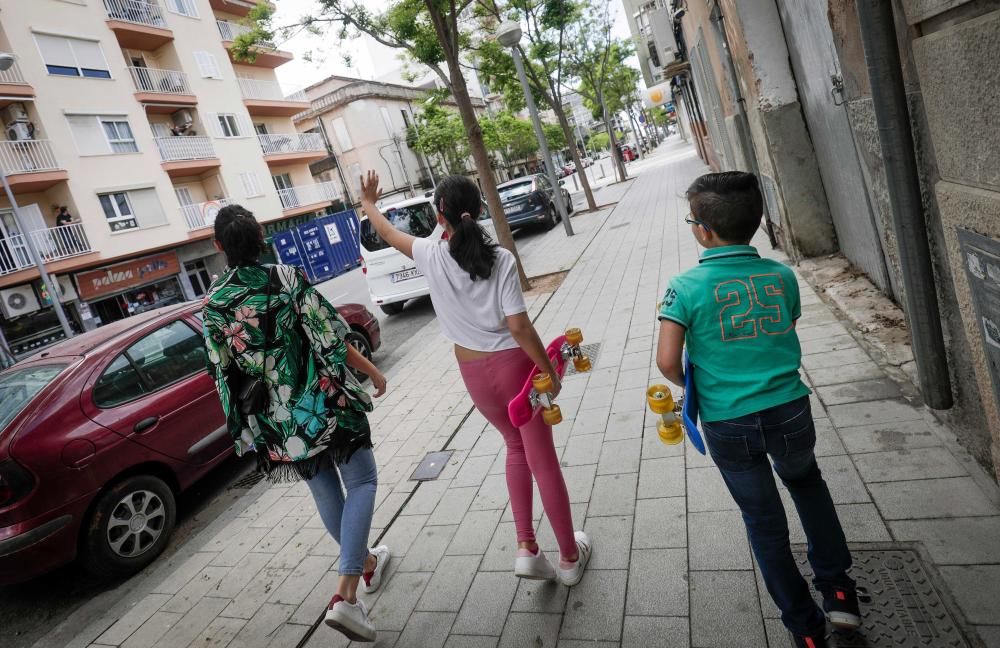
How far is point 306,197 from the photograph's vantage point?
99.9 feet

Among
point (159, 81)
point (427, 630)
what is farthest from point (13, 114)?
point (427, 630)

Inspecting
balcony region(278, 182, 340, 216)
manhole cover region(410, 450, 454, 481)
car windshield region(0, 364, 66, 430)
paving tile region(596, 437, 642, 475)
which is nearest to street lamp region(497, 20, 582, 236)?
manhole cover region(410, 450, 454, 481)

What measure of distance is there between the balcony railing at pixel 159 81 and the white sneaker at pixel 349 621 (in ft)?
87.4

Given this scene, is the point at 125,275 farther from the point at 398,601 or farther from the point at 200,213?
the point at 398,601

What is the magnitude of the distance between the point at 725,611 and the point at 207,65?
30573 millimetres

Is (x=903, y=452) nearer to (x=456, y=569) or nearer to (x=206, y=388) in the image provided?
(x=456, y=569)

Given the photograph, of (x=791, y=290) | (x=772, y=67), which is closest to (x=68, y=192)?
(x=772, y=67)

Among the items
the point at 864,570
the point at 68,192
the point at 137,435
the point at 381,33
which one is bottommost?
the point at 864,570

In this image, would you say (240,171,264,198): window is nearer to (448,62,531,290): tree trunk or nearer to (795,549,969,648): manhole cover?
(448,62,531,290): tree trunk

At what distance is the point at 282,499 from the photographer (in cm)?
462

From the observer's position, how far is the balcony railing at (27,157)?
59.6ft

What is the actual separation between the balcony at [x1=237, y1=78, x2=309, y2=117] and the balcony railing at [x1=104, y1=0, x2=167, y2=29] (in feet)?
13.1

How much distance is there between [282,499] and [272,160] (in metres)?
27.7

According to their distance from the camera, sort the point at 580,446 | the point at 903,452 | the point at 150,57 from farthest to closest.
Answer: the point at 150,57, the point at 580,446, the point at 903,452
